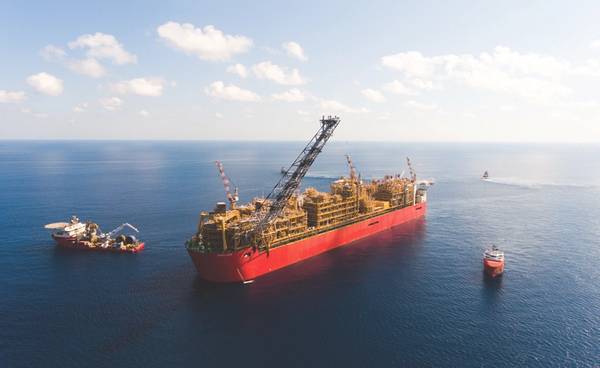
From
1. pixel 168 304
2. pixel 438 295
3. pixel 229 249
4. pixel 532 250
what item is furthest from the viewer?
pixel 532 250

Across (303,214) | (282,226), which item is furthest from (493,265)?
(282,226)

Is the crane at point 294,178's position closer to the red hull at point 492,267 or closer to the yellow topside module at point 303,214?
the yellow topside module at point 303,214

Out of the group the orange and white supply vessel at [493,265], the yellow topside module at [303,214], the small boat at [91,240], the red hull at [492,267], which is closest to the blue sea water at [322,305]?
the red hull at [492,267]

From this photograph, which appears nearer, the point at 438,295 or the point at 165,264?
the point at 438,295

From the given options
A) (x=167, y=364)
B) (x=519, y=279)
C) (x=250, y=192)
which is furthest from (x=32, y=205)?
(x=519, y=279)

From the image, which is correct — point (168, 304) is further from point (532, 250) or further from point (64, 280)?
point (532, 250)

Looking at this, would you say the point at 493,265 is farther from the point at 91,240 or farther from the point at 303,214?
the point at 91,240
